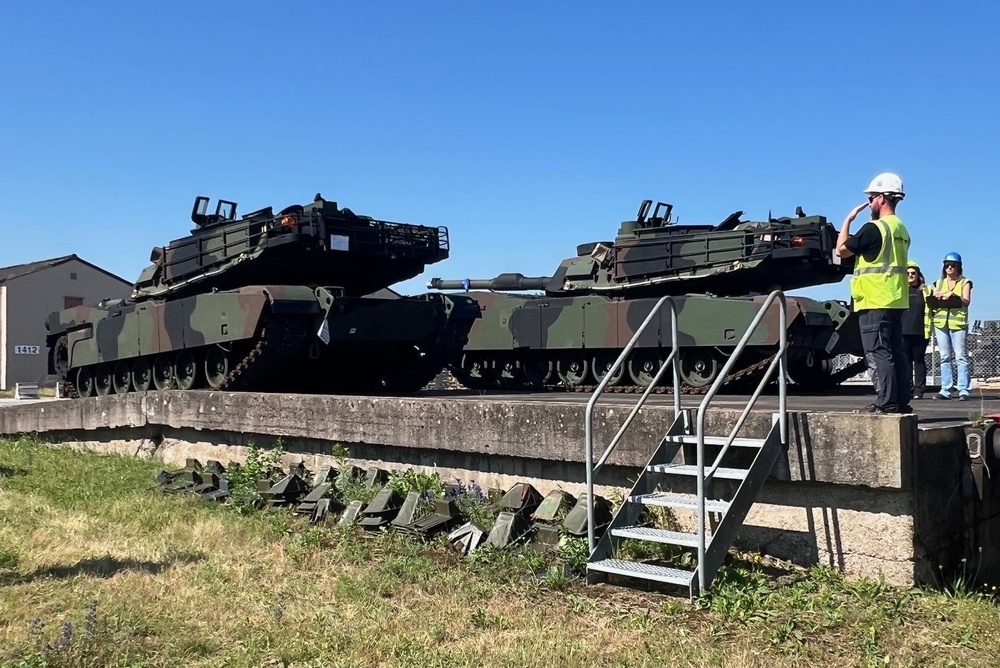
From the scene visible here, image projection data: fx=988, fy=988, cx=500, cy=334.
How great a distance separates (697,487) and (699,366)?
9.39m

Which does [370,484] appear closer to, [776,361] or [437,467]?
[437,467]

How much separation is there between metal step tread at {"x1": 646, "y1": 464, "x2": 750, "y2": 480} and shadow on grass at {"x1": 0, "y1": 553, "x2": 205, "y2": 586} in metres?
3.24

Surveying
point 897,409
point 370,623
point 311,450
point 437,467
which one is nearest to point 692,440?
point 897,409

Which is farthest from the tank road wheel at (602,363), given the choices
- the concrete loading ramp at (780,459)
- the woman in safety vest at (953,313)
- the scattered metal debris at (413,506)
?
the scattered metal debris at (413,506)

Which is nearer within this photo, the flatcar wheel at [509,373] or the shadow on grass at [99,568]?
the shadow on grass at [99,568]

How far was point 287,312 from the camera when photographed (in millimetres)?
12891

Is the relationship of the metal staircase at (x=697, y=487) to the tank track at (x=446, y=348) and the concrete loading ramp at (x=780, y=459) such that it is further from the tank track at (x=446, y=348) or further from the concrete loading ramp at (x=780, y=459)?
the tank track at (x=446, y=348)

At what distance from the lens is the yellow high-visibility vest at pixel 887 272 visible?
6.27 m

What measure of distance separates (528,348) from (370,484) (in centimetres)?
905

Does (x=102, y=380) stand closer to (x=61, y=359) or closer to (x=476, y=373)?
(x=61, y=359)

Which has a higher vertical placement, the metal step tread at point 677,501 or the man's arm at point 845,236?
the man's arm at point 845,236

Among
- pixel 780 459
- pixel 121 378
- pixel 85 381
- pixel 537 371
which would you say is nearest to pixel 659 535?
pixel 780 459

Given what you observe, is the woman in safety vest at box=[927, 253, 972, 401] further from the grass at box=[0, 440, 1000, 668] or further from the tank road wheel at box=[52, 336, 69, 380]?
the tank road wheel at box=[52, 336, 69, 380]

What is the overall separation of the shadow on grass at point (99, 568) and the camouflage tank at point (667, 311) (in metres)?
8.33
